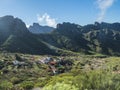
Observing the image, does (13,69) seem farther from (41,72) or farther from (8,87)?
(8,87)

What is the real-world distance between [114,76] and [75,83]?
9741 millimetres

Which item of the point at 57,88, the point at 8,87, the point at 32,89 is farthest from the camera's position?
the point at 32,89

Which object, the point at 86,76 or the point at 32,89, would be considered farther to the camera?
the point at 32,89

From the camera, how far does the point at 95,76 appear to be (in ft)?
224

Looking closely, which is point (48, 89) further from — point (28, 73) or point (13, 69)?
point (13, 69)

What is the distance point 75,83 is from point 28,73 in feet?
401

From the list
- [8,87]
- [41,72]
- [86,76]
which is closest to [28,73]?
[41,72]

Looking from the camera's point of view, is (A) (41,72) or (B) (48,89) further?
(A) (41,72)

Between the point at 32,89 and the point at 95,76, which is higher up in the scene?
the point at 95,76

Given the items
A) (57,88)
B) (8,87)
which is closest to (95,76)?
(57,88)

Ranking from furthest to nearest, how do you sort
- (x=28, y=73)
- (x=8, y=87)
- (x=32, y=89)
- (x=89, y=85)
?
(x=28, y=73) < (x=32, y=89) < (x=8, y=87) < (x=89, y=85)

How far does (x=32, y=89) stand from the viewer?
102875 millimetres

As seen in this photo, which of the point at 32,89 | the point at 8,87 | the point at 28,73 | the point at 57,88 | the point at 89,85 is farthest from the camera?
Result: the point at 28,73

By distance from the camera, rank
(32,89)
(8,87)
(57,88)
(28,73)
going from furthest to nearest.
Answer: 1. (28,73)
2. (32,89)
3. (8,87)
4. (57,88)
